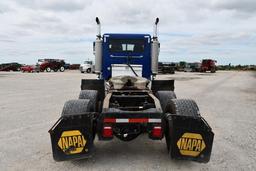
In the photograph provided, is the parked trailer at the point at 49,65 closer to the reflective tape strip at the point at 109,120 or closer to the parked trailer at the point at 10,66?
the parked trailer at the point at 10,66

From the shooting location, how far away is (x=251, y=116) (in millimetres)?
9961

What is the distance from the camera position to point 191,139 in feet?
16.5

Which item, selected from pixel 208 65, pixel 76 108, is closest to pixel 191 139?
pixel 76 108

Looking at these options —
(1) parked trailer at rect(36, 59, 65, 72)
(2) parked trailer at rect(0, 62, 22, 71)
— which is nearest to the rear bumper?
(1) parked trailer at rect(36, 59, 65, 72)

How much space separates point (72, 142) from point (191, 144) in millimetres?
1927

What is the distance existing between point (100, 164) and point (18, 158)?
1466 millimetres

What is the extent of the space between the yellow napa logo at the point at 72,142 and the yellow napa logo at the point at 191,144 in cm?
159

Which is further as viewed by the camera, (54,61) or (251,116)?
(54,61)

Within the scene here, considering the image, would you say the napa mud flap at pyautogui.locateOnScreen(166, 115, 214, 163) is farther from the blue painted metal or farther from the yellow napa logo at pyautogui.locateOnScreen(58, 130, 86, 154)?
the blue painted metal

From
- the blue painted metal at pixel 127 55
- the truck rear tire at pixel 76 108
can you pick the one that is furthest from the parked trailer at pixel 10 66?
the truck rear tire at pixel 76 108

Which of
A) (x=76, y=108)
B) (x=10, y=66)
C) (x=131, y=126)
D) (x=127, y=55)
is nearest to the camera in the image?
(x=131, y=126)

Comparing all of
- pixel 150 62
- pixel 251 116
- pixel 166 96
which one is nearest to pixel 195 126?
pixel 166 96

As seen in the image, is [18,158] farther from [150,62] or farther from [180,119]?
[150,62]

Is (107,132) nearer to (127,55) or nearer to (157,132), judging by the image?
(157,132)
